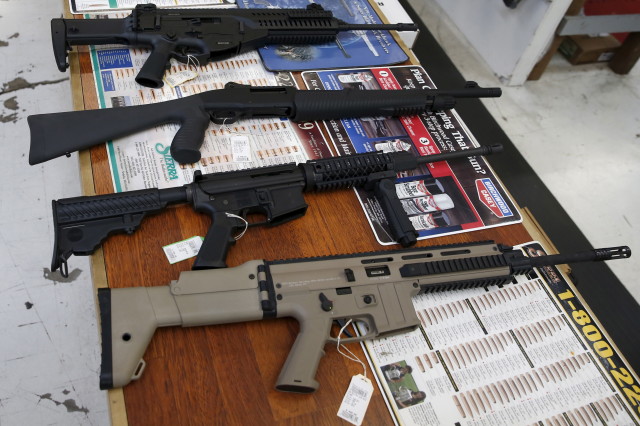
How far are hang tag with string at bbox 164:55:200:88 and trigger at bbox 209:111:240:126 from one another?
24cm

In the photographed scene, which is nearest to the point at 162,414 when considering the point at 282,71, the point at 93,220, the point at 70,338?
the point at 93,220

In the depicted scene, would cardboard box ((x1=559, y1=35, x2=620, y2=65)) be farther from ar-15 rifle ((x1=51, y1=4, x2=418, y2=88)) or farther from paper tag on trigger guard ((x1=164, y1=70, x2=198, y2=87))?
paper tag on trigger guard ((x1=164, y1=70, x2=198, y2=87))

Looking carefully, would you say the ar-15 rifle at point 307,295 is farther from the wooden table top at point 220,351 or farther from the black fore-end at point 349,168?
the black fore-end at point 349,168

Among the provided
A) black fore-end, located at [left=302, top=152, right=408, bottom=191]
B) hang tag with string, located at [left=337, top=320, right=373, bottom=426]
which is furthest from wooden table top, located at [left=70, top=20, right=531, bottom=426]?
black fore-end, located at [left=302, top=152, right=408, bottom=191]

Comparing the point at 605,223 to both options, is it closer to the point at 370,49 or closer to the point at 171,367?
the point at 370,49

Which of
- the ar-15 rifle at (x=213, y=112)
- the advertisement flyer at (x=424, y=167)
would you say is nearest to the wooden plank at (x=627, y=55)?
the ar-15 rifle at (x=213, y=112)

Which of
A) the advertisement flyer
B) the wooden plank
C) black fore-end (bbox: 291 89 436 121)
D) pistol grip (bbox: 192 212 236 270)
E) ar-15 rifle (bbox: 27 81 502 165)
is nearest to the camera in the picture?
pistol grip (bbox: 192 212 236 270)

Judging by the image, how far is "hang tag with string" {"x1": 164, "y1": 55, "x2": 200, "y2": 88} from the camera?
168cm

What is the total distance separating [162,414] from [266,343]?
0.91 feet

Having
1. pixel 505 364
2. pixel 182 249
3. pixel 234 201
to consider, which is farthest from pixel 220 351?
pixel 505 364

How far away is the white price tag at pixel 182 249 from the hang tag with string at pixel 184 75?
2.17 ft

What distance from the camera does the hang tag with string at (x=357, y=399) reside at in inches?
43.7

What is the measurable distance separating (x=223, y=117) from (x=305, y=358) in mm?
849

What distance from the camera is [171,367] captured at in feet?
3.59
